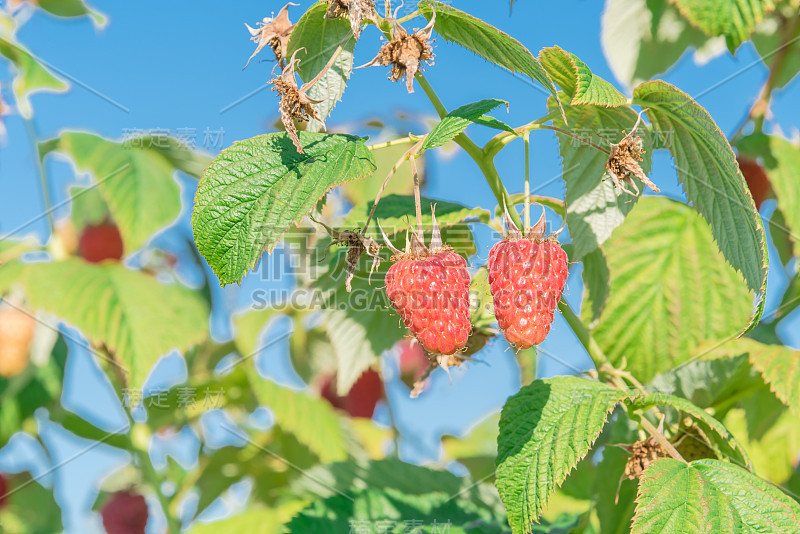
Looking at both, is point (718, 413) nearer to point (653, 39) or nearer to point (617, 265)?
point (617, 265)

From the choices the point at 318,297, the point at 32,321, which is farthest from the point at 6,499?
the point at 318,297

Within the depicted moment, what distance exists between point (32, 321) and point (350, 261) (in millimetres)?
1025

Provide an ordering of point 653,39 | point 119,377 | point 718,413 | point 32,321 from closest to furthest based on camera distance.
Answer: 1. point 718,413
2. point 119,377
3. point 653,39
4. point 32,321

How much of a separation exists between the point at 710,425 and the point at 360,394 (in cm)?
124

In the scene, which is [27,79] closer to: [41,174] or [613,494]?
[41,174]

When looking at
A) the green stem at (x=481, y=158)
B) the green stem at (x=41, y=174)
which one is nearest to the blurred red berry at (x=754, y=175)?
the green stem at (x=481, y=158)

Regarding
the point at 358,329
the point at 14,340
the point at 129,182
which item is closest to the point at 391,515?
the point at 358,329

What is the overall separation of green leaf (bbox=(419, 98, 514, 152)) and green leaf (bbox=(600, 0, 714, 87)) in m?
0.80

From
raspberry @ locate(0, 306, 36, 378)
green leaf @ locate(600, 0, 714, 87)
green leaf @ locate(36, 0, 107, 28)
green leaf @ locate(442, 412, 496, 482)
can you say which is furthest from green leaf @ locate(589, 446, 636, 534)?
green leaf @ locate(36, 0, 107, 28)

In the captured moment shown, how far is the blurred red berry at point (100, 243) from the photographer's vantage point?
62.2 inches

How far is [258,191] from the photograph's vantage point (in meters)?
0.56

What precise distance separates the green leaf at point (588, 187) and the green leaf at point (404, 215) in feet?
0.32

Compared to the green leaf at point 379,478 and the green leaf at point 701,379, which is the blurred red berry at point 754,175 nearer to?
the green leaf at point 701,379

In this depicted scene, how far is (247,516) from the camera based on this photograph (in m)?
1.09
